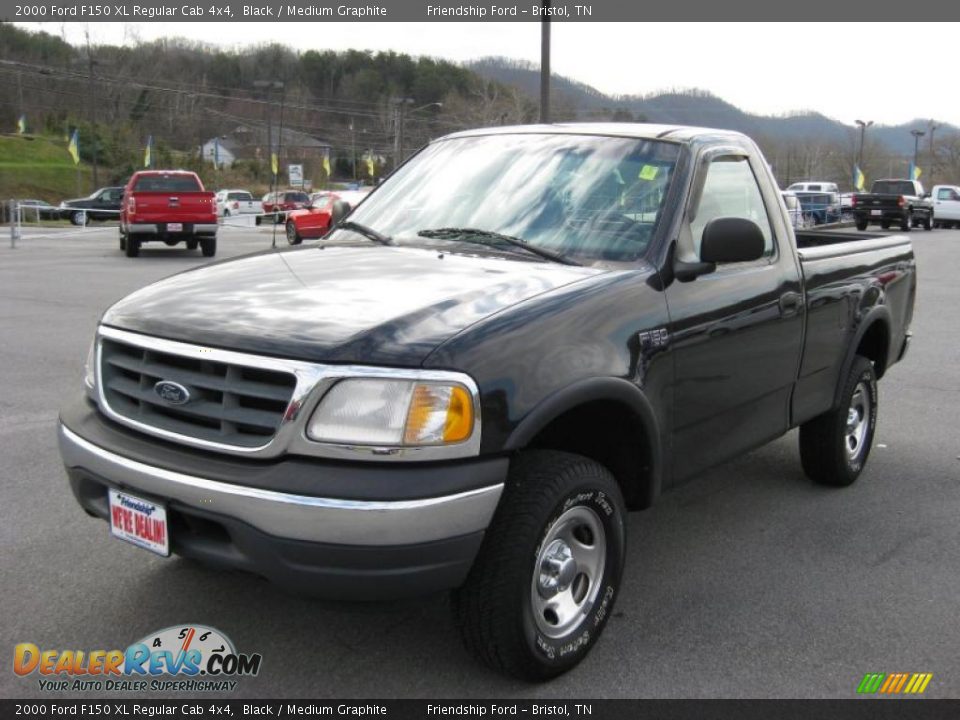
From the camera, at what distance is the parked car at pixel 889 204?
3628cm

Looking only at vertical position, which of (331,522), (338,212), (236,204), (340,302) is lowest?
(331,522)

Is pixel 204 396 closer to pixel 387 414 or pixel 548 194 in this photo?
pixel 387 414

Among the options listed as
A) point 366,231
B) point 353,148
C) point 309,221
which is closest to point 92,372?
point 366,231

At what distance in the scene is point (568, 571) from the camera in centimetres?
319

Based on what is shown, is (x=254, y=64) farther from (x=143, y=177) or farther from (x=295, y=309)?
(x=295, y=309)

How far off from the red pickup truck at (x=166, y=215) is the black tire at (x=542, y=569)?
1921 cm

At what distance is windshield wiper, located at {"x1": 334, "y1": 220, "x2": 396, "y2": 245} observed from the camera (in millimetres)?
4211

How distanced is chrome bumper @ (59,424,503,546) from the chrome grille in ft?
0.55

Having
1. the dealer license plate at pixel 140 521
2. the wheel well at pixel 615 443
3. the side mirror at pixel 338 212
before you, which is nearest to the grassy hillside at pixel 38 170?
the side mirror at pixel 338 212

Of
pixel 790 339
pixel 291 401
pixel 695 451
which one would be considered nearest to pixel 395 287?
pixel 291 401

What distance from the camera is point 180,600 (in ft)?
12.2

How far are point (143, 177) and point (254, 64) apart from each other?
281 feet

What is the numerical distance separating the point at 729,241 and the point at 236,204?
52.6 metres

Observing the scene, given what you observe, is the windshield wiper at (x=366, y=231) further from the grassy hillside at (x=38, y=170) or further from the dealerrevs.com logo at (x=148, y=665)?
the grassy hillside at (x=38, y=170)
